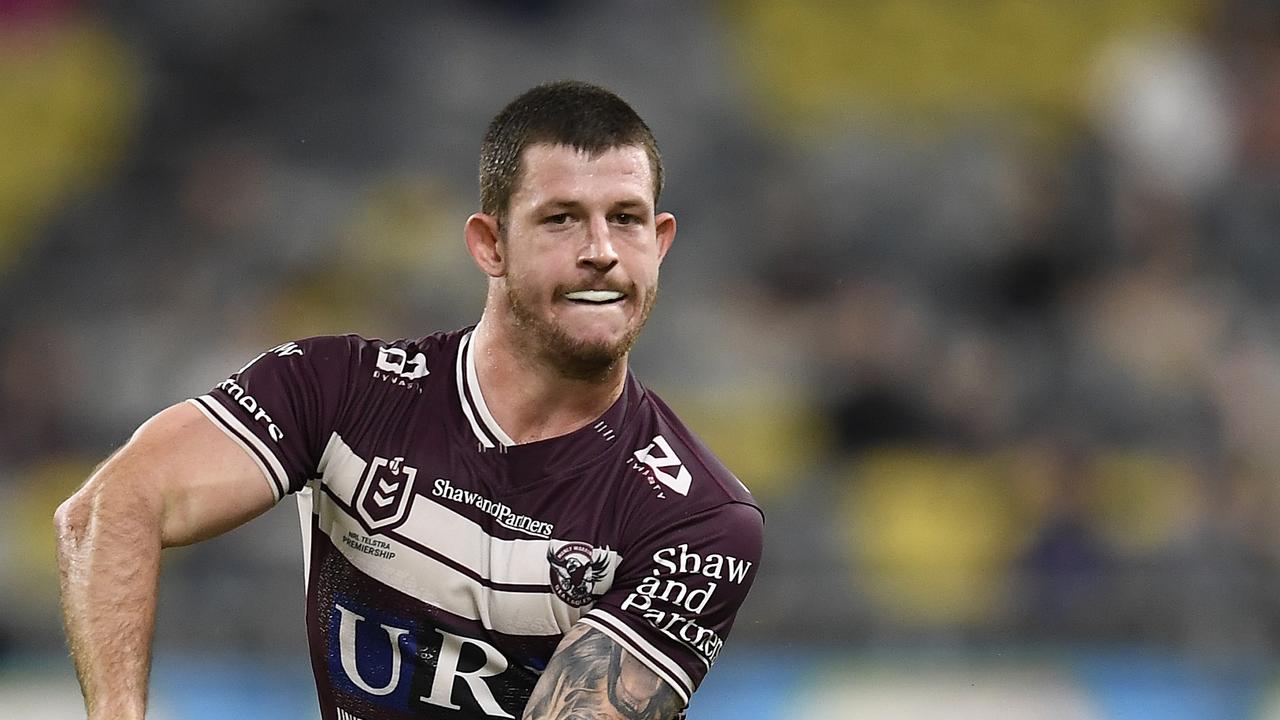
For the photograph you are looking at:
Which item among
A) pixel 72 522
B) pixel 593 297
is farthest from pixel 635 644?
pixel 72 522

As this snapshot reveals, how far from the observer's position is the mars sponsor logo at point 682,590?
3863 mm

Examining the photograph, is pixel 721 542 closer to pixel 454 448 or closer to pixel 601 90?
pixel 454 448

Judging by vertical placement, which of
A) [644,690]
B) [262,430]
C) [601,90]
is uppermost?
[601,90]

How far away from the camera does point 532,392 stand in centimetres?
402

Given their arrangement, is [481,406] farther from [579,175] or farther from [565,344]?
[579,175]

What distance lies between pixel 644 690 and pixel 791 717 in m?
3.87

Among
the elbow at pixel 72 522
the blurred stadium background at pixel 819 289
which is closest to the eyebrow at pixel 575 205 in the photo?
the elbow at pixel 72 522

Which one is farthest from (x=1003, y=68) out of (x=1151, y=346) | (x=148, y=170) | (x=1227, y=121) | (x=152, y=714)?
(x=152, y=714)

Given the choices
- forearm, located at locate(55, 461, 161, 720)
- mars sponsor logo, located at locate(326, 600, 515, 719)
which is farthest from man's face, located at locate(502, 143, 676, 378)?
forearm, located at locate(55, 461, 161, 720)

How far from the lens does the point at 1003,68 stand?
44.4 feet

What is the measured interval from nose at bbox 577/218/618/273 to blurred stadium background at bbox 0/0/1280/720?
4197mm

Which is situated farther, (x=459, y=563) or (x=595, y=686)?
(x=459, y=563)

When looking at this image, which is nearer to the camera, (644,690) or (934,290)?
(644,690)

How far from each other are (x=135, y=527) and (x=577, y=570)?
2.91ft
